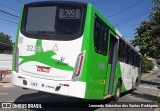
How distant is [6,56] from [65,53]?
1956 centimetres

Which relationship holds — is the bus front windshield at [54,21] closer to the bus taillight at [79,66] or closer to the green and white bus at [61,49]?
the green and white bus at [61,49]

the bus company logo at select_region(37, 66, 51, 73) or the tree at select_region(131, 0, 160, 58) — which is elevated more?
the tree at select_region(131, 0, 160, 58)

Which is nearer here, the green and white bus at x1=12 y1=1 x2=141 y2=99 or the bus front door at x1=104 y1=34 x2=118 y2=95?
the green and white bus at x1=12 y1=1 x2=141 y2=99

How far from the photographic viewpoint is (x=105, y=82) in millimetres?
10492

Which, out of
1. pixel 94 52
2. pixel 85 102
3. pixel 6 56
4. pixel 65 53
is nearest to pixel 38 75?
pixel 65 53

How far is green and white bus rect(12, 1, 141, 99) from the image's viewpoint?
8328 millimetres

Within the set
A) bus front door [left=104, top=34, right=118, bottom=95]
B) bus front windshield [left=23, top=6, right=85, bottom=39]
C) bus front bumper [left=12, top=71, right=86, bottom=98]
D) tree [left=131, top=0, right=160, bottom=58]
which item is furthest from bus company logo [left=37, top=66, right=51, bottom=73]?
tree [left=131, top=0, right=160, bottom=58]

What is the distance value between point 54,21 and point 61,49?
953 millimetres

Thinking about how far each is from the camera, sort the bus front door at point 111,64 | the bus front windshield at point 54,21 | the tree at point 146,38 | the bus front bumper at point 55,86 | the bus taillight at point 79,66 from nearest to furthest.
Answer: the bus front bumper at point 55,86 → the bus taillight at point 79,66 → the bus front windshield at point 54,21 → the bus front door at point 111,64 → the tree at point 146,38

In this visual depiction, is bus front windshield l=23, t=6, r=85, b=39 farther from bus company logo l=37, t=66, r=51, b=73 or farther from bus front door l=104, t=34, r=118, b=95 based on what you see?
bus front door l=104, t=34, r=118, b=95

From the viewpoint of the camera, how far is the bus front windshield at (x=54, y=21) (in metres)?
8.61

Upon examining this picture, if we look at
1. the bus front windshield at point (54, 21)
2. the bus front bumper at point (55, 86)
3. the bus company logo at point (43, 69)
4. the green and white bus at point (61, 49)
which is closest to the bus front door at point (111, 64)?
the green and white bus at point (61, 49)

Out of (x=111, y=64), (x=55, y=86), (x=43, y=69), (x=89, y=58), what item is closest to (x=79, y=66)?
(x=89, y=58)

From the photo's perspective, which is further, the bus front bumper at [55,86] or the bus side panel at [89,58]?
the bus side panel at [89,58]
